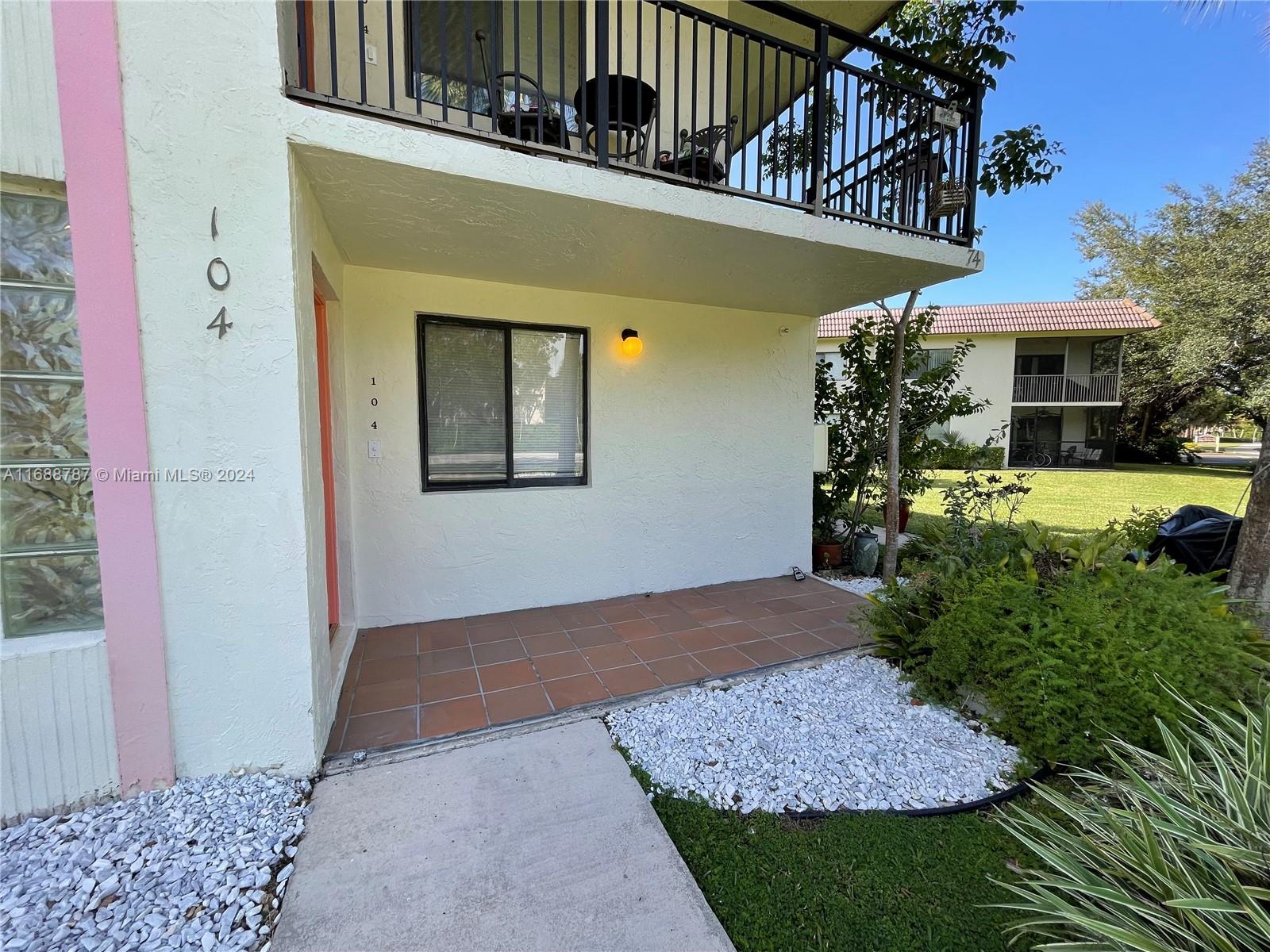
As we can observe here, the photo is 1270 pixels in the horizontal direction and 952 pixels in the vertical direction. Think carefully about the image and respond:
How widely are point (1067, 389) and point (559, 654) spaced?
23633 mm

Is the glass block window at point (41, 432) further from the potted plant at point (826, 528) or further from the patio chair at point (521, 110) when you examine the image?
the potted plant at point (826, 528)

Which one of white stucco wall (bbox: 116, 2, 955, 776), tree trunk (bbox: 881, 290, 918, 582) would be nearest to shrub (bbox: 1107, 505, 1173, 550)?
tree trunk (bbox: 881, 290, 918, 582)

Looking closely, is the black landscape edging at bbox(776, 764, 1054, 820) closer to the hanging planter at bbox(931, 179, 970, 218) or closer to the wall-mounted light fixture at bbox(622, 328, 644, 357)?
the wall-mounted light fixture at bbox(622, 328, 644, 357)

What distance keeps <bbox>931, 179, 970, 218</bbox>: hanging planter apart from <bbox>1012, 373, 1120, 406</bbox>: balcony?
66.0 feet

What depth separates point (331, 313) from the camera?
344cm

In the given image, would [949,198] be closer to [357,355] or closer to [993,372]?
[357,355]

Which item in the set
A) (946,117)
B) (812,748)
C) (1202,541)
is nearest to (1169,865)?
(812,748)

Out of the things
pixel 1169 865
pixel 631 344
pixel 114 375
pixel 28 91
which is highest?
pixel 28 91

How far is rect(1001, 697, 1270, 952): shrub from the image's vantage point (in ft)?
4.21

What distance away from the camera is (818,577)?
5.33m

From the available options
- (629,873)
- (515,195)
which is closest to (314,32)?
(515,195)

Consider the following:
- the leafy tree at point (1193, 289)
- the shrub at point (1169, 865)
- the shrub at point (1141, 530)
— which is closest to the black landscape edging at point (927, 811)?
the shrub at point (1169, 865)

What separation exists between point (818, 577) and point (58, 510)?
5.42 metres

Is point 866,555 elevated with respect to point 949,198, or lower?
lower
